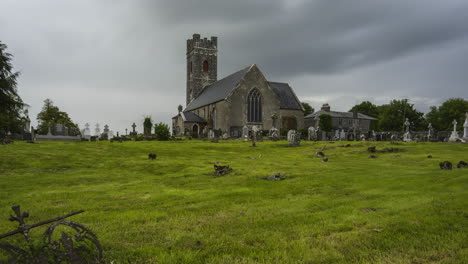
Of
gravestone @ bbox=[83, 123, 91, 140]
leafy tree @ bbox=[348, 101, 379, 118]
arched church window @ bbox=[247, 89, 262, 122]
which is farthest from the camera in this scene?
leafy tree @ bbox=[348, 101, 379, 118]

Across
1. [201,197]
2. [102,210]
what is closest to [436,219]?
[201,197]

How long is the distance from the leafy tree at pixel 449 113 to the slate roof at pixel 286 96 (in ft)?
149

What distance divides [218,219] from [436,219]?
4644mm

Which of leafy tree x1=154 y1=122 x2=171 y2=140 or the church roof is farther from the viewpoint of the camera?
the church roof

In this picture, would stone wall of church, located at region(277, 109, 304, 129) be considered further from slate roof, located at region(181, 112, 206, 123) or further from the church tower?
the church tower

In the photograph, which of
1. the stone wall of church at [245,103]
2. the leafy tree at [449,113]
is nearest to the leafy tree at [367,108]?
the leafy tree at [449,113]

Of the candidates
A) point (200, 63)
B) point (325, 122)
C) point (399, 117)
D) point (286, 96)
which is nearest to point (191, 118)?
point (200, 63)

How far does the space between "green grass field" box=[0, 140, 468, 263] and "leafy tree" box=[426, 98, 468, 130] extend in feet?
272

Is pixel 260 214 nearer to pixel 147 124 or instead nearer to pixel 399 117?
pixel 147 124

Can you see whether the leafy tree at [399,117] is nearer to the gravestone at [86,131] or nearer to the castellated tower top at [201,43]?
the castellated tower top at [201,43]

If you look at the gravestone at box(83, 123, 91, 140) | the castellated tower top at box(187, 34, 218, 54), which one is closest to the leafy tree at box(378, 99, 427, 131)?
the castellated tower top at box(187, 34, 218, 54)

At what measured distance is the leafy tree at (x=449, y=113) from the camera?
79.3 m

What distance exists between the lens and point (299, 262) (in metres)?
4.58

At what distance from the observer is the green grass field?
495 cm
